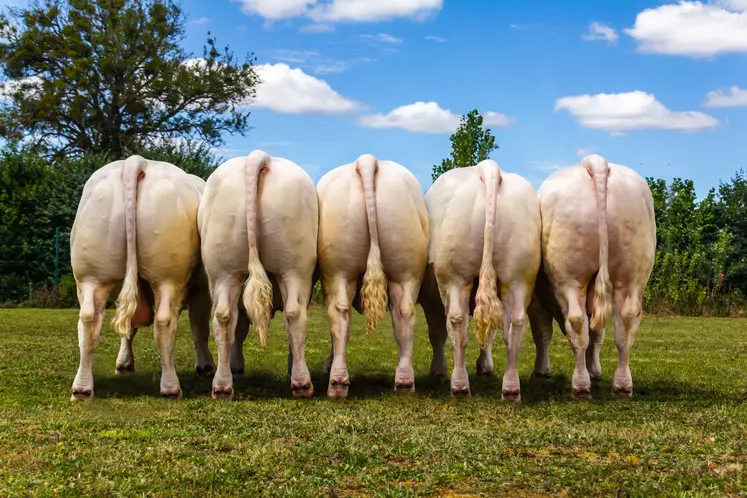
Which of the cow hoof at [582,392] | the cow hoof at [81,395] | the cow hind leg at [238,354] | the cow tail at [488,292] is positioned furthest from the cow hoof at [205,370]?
the cow hoof at [582,392]

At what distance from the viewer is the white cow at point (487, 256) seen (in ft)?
24.9

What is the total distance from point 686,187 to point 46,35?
27.1 meters

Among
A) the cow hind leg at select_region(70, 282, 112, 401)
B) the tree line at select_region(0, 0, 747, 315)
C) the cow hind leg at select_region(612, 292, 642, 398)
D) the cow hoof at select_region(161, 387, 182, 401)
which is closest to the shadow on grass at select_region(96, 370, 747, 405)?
the cow hind leg at select_region(612, 292, 642, 398)

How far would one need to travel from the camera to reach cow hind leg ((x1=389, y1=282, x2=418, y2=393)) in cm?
802

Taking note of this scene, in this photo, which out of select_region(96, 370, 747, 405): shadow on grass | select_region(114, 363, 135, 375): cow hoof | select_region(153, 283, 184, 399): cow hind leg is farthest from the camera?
select_region(114, 363, 135, 375): cow hoof

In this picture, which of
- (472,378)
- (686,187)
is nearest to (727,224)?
(686,187)

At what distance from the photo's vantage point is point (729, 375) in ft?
31.9

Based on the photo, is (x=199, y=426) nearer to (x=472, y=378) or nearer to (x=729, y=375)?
(x=472, y=378)

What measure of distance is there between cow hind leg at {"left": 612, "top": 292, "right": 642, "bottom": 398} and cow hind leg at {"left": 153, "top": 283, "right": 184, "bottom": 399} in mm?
4249

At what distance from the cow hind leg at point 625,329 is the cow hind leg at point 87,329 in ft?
16.1

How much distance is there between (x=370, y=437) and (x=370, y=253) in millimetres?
2331

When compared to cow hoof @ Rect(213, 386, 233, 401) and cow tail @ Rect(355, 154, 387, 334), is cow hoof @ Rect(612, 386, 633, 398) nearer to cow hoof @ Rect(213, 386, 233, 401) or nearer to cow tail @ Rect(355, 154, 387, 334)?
cow tail @ Rect(355, 154, 387, 334)

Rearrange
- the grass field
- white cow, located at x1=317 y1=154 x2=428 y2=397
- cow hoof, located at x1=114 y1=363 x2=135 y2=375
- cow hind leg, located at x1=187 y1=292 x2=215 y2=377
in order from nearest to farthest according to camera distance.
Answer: the grass field → white cow, located at x1=317 y1=154 x2=428 y2=397 → cow hind leg, located at x1=187 y1=292 x2=215 y2=377 → cow hoof, located at x1=114 y1=363 x2=135 y2=375

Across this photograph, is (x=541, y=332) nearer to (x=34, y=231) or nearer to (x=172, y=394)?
(x=172, y=394)
